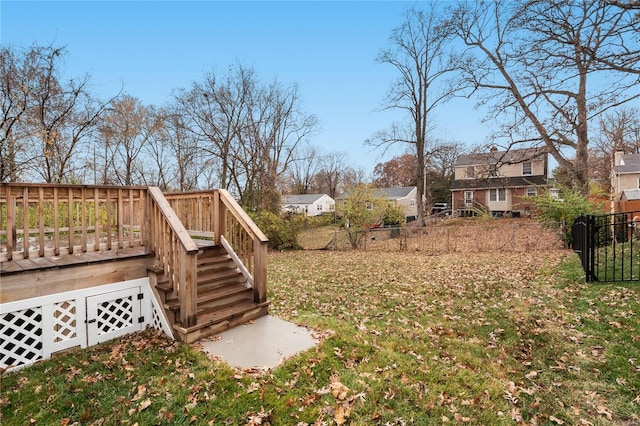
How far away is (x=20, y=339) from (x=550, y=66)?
963cm

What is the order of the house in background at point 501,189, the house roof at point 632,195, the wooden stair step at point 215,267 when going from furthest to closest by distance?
1. the house in background at point 501,189
2. the house roof at point 632,195
3. the wooden stair step at point 215,267

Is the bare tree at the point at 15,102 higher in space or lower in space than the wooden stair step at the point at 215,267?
higher

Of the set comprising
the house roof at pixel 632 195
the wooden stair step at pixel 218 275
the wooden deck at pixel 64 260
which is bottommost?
the wooden stair step at pixel 218 275

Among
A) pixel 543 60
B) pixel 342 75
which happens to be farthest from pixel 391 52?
pixel 543 60

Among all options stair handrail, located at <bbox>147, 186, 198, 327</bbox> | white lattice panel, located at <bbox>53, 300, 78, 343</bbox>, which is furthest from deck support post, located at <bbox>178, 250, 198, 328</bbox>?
white lattice panel, located at <bbox>53, 300, 78, 343</bbox>

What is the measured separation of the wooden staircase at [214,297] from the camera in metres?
4.38

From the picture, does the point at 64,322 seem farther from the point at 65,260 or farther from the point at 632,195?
Answer: the point at 632,195

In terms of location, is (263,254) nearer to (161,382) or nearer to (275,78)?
(161,382)

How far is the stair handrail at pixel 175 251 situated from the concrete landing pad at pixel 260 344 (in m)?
0.52

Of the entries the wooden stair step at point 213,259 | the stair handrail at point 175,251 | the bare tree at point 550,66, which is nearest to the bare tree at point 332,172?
the bare tree at point 550,66

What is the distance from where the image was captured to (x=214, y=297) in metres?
4.87

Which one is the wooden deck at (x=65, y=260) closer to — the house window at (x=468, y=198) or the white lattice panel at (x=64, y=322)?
the white lattice panel at (x=64, y=322)

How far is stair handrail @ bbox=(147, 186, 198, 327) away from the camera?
13.8 feet

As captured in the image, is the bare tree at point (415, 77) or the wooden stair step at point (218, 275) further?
the bare tree at point (415, 77)
